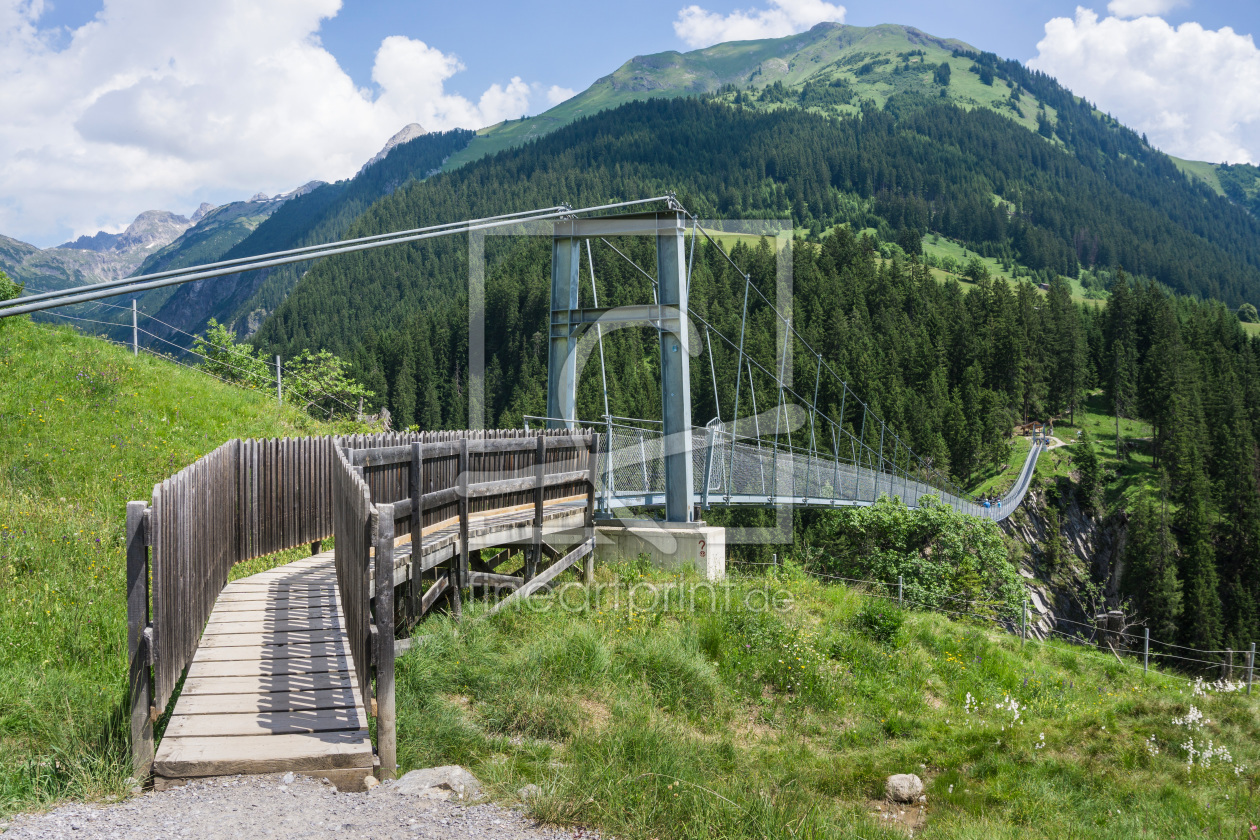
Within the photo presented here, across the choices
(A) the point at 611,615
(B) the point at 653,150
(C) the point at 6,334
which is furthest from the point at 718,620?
(B) the point at 653,150

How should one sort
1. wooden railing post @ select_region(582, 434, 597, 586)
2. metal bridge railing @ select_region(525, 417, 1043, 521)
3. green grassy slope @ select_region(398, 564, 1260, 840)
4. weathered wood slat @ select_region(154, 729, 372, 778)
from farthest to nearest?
metal bridge railing @ select_region(525, 417, 1043, 521)
wooden railing post @ select_region(582, 434, 597, 586)
green grassy slope @ select_region(398, 564, 1260, 840)
weathered wood slat @ select_region(154, 729, 372, 778)

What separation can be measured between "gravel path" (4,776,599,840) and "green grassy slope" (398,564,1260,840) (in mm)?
290

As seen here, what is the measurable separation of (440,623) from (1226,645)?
62.2 meters

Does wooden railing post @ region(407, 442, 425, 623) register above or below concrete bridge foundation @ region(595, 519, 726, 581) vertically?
above

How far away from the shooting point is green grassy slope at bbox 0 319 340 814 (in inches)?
150

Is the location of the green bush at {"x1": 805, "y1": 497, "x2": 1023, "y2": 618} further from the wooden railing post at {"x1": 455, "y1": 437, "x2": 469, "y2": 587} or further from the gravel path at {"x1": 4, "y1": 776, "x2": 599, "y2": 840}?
the gravel path at {"x1": 4, "y1": 776, "x2": 599, "y2": 840}

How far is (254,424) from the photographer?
12.8 meters

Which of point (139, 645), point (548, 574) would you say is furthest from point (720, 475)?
point (139, 645)

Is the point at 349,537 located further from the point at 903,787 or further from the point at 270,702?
the point at 903,787

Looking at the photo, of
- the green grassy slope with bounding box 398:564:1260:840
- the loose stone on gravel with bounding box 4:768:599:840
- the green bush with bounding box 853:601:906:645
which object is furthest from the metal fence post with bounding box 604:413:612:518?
the loose stone on gravel with bounding box 4:768:599:840

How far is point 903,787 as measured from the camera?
5.32 m

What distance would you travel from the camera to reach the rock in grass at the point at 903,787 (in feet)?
17.3

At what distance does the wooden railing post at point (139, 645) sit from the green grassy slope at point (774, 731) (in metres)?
1.19

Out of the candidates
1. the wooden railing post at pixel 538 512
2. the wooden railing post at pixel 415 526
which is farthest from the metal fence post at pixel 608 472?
the wooden railing post at pixel 415 526
